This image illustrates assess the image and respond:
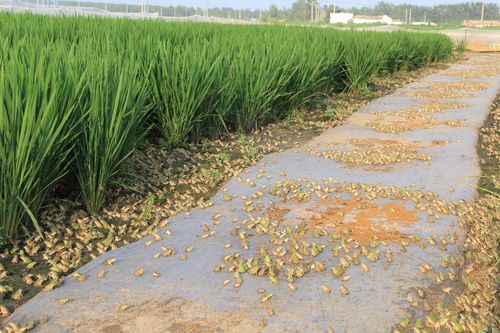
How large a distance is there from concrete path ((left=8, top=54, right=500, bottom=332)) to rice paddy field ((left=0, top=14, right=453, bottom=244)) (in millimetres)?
488

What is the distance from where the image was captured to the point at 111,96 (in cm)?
280

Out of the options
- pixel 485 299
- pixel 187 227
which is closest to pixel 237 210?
pixel 187 227

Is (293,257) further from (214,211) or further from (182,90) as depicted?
(182,90)

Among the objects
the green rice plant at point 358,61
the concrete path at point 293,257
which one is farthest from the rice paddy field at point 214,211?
the green rice plant at point 358,61

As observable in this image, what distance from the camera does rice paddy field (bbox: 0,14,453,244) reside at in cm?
232

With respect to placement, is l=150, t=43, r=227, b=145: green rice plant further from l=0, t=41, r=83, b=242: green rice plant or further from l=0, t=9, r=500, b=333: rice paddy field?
l=0, t=41, r=83, b=242: green rice plant

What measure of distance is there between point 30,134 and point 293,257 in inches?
48.8

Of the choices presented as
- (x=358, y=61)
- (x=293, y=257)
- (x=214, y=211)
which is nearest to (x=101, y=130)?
(x=214, y=211)

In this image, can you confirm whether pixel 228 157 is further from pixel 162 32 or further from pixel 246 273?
pixel 162 32

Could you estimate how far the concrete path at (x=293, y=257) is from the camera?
1.83 metres

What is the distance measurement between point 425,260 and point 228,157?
189 centimetres

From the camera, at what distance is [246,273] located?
7.04 ft

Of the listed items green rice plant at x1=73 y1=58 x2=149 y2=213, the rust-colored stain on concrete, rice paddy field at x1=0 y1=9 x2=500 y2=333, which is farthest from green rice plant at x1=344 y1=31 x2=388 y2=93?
green rice plant at x1=73 y1=58 x2=149 y2=213

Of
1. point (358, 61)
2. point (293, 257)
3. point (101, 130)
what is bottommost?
point (293, 257)
